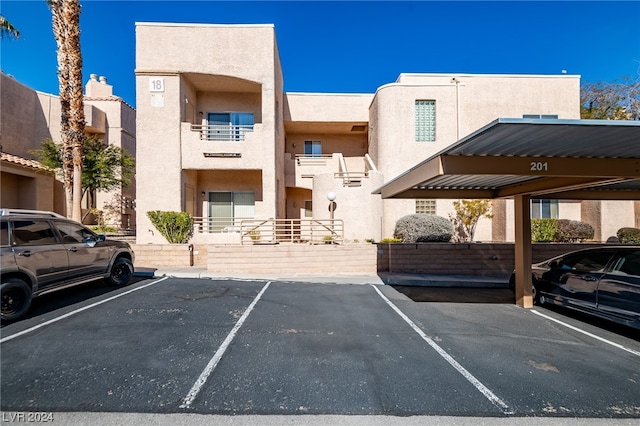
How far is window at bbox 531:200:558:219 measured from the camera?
1558cm

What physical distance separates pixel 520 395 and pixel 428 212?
41.7 feet

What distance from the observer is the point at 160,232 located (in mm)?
12633

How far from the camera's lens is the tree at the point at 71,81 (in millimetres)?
11586

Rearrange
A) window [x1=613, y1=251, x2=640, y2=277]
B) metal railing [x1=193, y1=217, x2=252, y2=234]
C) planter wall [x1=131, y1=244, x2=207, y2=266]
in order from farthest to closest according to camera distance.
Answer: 1. metal railing [x1=193, y1=217, x2=252, y2=234]
2. planter wall [x1=131, y1=244, x2=207, y2=266]
3. window [x1=613, y1=251, x2=640, y2=277]

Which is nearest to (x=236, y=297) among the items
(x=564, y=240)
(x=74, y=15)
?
(x=74, y=15)

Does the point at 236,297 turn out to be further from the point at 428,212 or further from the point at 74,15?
the point at 74,15

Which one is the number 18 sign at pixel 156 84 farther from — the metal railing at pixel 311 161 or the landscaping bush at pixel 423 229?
the landscaping bush at pixel 423 229

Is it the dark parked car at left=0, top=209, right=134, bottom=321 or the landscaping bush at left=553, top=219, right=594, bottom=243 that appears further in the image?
the landscaping bush at left=553, top=219, right=594, bottom=243

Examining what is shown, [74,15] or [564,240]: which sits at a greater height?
[74,15]

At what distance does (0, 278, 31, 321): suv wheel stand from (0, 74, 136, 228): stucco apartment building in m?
12.9

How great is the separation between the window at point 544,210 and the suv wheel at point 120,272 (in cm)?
1826

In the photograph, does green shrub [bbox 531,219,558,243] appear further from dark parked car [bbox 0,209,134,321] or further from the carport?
dark parked car [bbox 0,209,134,321]

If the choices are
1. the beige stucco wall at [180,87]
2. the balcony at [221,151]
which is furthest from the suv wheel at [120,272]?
the balcony at [221,151]

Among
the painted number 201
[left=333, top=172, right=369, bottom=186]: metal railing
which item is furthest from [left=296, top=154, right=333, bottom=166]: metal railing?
the painted number 201
